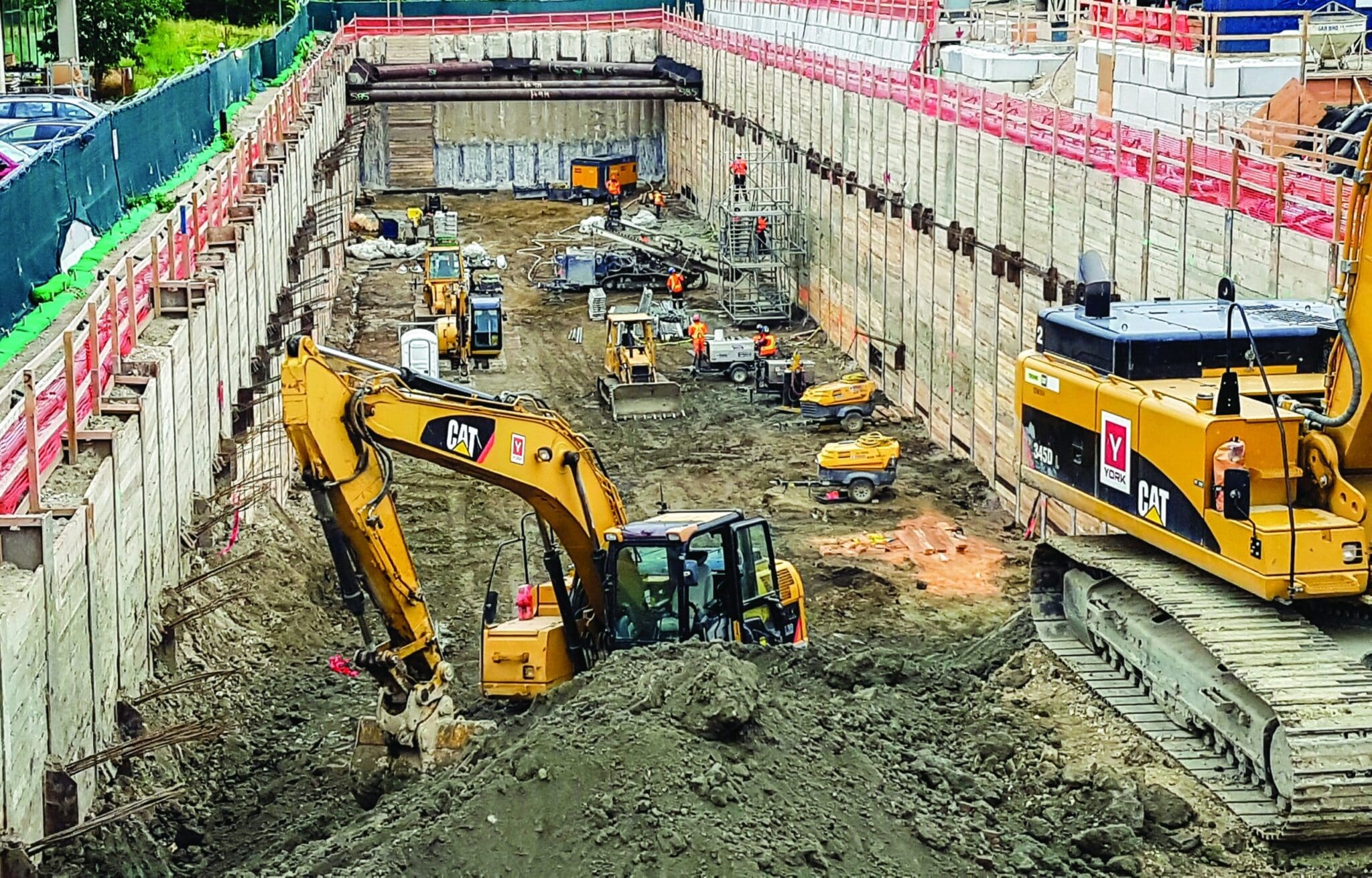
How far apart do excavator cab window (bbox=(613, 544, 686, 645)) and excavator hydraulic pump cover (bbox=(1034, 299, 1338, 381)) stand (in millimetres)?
4110

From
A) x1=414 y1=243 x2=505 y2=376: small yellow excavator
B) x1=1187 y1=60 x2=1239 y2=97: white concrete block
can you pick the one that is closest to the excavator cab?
x1=1187 y1=60 x2=1239 y2=97: white concrete block

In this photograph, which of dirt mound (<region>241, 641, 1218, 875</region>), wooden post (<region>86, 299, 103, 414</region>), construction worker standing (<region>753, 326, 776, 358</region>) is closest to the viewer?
dirt mound (<region>241, 641, 1218, 875</region>)

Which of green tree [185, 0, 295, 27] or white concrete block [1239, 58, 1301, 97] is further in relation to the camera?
green tree [185, 0, 295, 27]

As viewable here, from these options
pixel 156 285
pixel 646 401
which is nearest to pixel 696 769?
pixel 156 285

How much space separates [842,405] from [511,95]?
1209 inches

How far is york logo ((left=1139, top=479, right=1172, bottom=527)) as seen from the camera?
15.6 m

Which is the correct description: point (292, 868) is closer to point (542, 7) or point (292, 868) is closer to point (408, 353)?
point (408, 353)

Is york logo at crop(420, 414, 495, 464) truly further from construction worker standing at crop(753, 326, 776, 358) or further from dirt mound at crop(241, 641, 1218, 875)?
construction worker standing at crop(753, 326, 776, 358)

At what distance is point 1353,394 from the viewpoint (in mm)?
14109

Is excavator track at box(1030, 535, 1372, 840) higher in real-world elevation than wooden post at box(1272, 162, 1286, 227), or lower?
lower

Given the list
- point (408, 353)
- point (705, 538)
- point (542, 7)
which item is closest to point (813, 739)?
point (705, 538)

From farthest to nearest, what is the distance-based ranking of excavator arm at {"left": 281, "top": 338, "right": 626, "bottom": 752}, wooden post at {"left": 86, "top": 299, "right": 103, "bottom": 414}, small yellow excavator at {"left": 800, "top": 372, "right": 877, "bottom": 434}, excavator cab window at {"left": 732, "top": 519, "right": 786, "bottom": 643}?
small yellow excavator at {"left": 800, "top": 372, "right": 877, "bottom": 434} < excavator cab window at {"left": 732, "top": 519, "right": 786, "bottom": 643} < wooden post at {"left": 86, "top": 299, "right": 103, "bottom": 414} < excavator arm at {"left": 281, "top": 338, "right": 626, "bottom": 752}

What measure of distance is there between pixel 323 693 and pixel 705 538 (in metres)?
4.99

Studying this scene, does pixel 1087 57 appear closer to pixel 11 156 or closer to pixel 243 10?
pixel 11 156
